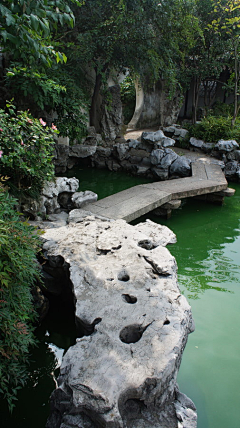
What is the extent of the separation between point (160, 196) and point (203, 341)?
3.42 metres

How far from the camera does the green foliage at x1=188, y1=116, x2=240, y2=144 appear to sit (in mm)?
10170

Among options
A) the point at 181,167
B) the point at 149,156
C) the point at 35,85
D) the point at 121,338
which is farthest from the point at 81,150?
the point at 121,338

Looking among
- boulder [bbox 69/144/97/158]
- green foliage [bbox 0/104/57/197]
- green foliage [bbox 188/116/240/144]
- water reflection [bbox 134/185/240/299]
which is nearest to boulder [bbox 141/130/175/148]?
boulder [bbox 69/144/97/158]

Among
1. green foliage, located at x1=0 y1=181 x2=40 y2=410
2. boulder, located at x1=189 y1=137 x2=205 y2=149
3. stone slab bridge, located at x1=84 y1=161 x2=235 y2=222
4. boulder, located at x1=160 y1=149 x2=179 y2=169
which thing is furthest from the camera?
boulder, located at x1=189 y1=137 x2=205 y2=149

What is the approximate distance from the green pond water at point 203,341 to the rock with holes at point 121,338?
25.4 inches

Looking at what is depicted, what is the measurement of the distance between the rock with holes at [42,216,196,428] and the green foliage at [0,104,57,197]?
3.86 feet

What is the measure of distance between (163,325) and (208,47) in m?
12.3

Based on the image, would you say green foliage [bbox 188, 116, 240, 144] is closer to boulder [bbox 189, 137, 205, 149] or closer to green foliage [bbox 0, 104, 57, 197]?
boulder [bbox 189, 137, 205, 149]

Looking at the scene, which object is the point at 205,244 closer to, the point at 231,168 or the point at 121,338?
the point at 121,338

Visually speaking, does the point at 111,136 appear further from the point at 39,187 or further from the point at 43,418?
the point at 43,418

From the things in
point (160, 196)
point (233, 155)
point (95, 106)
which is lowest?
point (160, 196)

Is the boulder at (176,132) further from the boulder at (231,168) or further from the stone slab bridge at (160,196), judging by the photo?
the stone slab bridge at (160,196)

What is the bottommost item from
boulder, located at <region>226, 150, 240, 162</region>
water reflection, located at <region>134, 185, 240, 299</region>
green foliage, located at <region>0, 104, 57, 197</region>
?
water reflection, located at <region>134, 185, 240, 299</region>

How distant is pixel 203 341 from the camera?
10.9 feet
